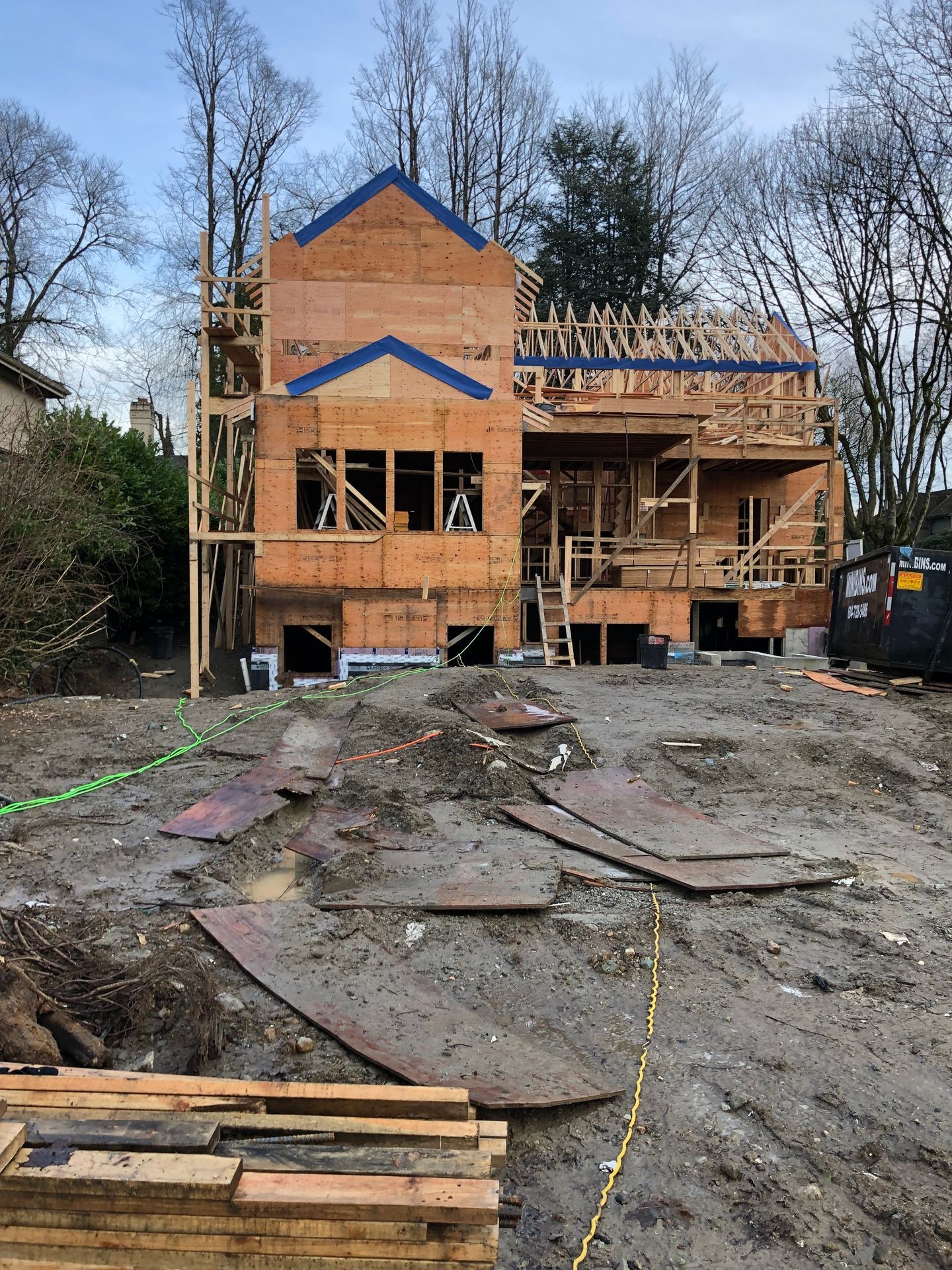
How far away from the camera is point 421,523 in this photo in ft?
68.6

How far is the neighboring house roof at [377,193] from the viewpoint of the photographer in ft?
53.2

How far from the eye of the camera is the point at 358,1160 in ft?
8.34

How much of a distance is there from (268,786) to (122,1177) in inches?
214

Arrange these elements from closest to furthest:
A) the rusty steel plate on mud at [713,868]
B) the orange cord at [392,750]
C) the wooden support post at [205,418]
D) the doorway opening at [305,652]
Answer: the rusty steel plate on mud at [713,868]
the orange cord at [392,750]
the wooden support post at [205,418]
the doorway opening at [305,652]

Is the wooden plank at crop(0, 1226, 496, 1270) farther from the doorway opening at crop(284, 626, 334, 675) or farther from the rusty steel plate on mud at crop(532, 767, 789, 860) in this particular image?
the doorway opening at crop(284, 626, 334, 675)

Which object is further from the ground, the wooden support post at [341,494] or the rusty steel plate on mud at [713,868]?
the wooden support post at [341,494]

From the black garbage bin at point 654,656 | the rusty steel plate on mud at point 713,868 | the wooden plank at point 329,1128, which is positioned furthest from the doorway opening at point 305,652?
the wooden plank at point 329,1128

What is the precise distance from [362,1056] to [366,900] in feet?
5.78

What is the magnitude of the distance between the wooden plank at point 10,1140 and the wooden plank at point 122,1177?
2cm

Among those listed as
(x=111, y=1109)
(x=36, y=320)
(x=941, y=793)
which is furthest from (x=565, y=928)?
(x=36, y=320)

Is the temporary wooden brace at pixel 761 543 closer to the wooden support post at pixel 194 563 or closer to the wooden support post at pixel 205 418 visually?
the wooden support post at pixel 205 418

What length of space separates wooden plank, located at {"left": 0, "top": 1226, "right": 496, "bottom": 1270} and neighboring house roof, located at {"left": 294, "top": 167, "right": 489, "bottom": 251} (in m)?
16.9

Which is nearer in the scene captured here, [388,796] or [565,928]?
[565,928]

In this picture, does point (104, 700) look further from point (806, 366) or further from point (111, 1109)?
point (806, 366)
